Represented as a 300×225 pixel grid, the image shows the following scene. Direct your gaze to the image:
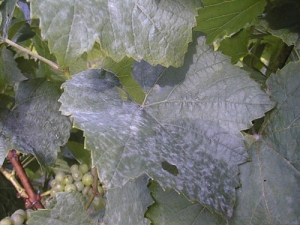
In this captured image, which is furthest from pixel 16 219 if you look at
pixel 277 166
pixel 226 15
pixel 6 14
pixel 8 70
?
pixel 226 15

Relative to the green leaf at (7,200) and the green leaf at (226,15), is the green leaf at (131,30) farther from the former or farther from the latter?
the green leaf at (7,200)

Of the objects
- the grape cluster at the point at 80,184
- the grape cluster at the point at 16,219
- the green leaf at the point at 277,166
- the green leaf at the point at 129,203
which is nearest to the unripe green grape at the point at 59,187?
the grape cluster at the point at 80,184

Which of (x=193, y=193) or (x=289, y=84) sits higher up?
(x=289, y=84)

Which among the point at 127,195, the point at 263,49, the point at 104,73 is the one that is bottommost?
the point at 127,195

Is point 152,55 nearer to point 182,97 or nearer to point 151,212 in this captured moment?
point 182,97

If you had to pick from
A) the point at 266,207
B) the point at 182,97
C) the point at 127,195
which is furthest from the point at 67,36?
the point at 266,207

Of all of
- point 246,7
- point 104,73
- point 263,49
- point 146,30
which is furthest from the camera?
point 263,49
